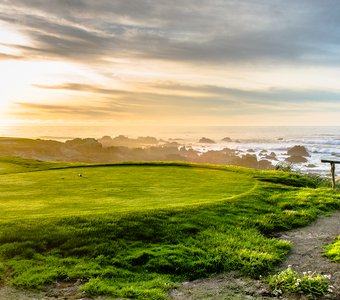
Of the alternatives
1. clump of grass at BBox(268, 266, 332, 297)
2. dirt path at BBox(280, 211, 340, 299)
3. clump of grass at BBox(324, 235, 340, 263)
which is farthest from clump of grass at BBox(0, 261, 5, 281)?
clump of grass at BBox(324, 235, 340, 263)

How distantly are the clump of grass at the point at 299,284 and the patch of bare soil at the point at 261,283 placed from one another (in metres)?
0.15

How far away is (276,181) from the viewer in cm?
2133

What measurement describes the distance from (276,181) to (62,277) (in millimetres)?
14878

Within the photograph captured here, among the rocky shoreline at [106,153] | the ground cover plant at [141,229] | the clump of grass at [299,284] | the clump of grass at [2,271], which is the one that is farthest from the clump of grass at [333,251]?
the rocky shoreline at [106,153]

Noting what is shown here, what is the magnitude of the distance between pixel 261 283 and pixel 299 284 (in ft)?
2.72

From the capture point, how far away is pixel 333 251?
10305 millimetres

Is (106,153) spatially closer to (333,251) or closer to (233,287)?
(333,251)

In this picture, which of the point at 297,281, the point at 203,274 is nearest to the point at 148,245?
the point at 203,274

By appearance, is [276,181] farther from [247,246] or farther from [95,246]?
[95,246]

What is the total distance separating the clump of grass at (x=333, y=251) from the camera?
9.90 m

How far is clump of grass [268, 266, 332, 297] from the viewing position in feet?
26.9

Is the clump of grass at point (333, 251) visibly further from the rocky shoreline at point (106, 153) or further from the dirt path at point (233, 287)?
the rocky shoreline at point (106, 153)

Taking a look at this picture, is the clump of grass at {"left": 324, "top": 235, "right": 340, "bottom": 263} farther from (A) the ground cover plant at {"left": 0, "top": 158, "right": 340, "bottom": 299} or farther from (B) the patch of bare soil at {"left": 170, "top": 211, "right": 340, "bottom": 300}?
(A) the ground cover plant at {"left": 0, "top": 158, "right": 340, "bottom": 299}

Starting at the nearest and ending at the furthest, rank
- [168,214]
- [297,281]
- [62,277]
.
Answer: [297,281] < [62,277] < [168,214]
